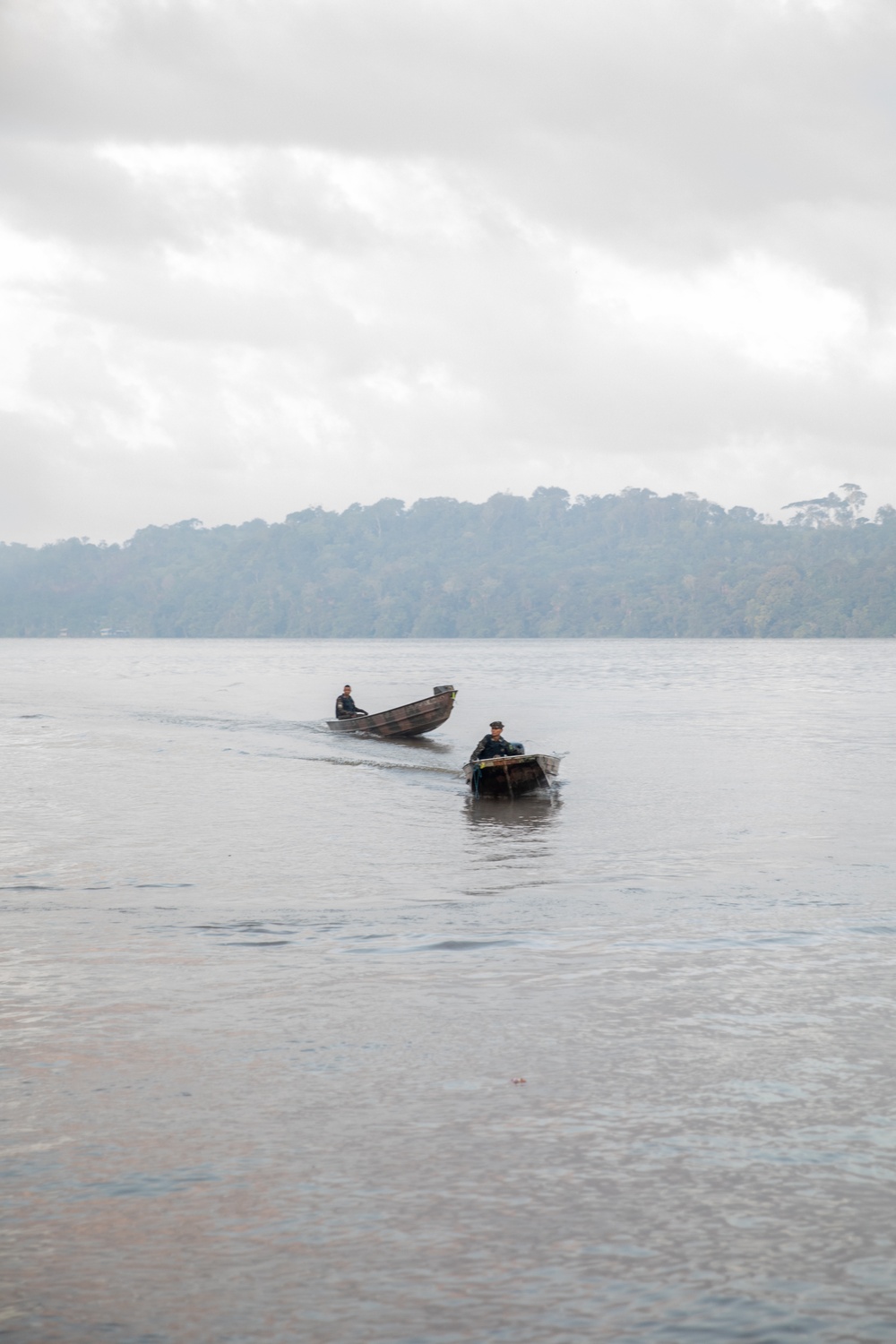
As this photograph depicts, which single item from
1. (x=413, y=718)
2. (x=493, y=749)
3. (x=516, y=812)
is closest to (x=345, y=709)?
(x=413, y=718)

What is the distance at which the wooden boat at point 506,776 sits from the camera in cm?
2772

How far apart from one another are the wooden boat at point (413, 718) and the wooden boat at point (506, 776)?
42.1ft

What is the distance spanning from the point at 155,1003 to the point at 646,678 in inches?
3456

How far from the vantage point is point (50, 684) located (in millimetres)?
92938

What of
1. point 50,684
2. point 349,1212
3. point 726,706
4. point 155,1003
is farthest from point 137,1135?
point 50,684

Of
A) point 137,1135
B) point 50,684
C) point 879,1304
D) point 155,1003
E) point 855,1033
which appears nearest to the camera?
point 879,1304

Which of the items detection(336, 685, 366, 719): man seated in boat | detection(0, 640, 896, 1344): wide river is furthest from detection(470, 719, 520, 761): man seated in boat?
detection(336, 685, 366, 719): man seated in boat

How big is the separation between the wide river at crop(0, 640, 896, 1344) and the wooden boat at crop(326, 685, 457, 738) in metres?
17.2

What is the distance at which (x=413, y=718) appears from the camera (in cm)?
4238

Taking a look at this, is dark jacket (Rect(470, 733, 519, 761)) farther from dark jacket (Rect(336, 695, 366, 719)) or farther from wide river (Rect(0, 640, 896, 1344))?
dark jacket (Rect(336, 695, 366, 719))

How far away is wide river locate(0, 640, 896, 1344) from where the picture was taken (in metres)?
6.39

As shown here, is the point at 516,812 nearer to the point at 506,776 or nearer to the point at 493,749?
the point at 506,776

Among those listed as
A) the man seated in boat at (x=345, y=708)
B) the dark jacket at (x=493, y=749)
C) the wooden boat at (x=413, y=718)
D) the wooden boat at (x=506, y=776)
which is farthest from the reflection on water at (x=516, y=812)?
the man seated in boat at (x=345, y=708)

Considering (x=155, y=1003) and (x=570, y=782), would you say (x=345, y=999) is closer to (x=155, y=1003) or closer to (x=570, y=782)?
(x=155, y=1003)
